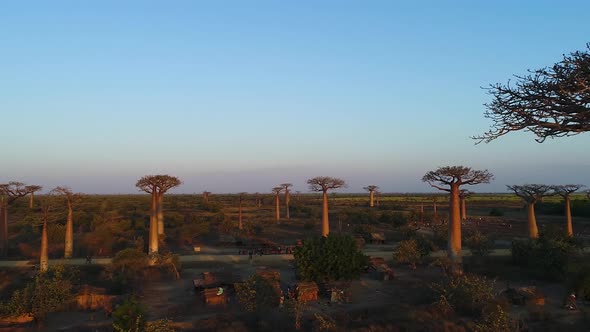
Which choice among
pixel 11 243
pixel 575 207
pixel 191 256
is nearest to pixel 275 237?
pixel 191 256

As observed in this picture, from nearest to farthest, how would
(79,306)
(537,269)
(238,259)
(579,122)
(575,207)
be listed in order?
(579,122)
(79,306)
(537,269)
(238,259)
(575,207)

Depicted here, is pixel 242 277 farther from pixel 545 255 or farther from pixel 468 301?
pixel 545 255

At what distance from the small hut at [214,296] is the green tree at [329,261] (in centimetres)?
317

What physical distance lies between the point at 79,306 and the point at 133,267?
4729 millimetres

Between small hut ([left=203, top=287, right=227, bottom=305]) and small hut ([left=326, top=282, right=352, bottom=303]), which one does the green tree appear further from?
small hut ([left=203, top=287, right=227, bottom=305])

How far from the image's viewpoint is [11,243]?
2808 centimetres

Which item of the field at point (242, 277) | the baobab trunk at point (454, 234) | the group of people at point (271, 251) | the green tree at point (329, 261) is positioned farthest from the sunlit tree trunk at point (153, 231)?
the baobab trunk at point (454, 234)

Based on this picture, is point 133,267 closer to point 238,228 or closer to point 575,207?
point 238,228

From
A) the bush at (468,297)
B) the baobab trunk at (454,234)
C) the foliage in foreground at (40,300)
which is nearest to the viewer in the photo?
the bush at (468,297)

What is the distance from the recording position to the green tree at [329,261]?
15.5 m

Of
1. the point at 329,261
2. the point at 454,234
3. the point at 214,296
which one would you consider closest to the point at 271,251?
the point at 329,261

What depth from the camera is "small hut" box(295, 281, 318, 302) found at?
1374 cm

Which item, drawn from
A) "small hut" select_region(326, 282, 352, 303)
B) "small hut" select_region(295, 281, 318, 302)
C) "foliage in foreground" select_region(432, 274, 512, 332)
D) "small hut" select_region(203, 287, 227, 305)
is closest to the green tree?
"small hut" select_region(295, 281, 318, 302)

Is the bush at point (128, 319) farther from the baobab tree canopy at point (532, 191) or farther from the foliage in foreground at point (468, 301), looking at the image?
the baobab tree canopy at point (532, 191)
